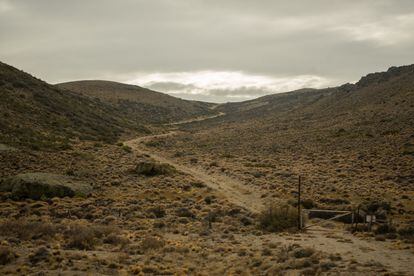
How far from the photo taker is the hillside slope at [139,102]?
122m

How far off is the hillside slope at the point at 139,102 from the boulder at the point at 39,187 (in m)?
84.7

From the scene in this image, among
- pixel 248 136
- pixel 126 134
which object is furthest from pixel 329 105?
pixel 126 134

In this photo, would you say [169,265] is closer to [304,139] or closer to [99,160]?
[99,160]

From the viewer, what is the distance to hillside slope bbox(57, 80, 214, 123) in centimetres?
12229

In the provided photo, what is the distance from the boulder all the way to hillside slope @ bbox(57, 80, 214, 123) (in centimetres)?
8468

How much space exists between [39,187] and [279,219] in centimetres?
1657

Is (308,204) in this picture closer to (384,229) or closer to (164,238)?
(384,229)

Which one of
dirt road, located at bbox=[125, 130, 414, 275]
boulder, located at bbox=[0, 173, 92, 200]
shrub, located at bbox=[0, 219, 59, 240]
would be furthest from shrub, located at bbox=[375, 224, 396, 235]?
boulder, located at bbox=[0, 173, 92, 200]

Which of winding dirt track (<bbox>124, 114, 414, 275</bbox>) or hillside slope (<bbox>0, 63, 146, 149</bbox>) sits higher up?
hillside slope (<bbox>0, 63, 146, 149</bbox>)

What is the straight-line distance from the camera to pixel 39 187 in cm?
2636

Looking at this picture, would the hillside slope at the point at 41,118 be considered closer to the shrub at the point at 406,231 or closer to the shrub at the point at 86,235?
the shrub at the point at 86,235

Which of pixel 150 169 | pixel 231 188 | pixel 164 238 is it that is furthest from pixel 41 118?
pixel 164 238

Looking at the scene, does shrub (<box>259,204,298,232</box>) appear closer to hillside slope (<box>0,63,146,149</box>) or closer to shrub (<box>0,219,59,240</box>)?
shrub (<box>0,219,59,240</box>)

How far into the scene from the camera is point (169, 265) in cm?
1545
